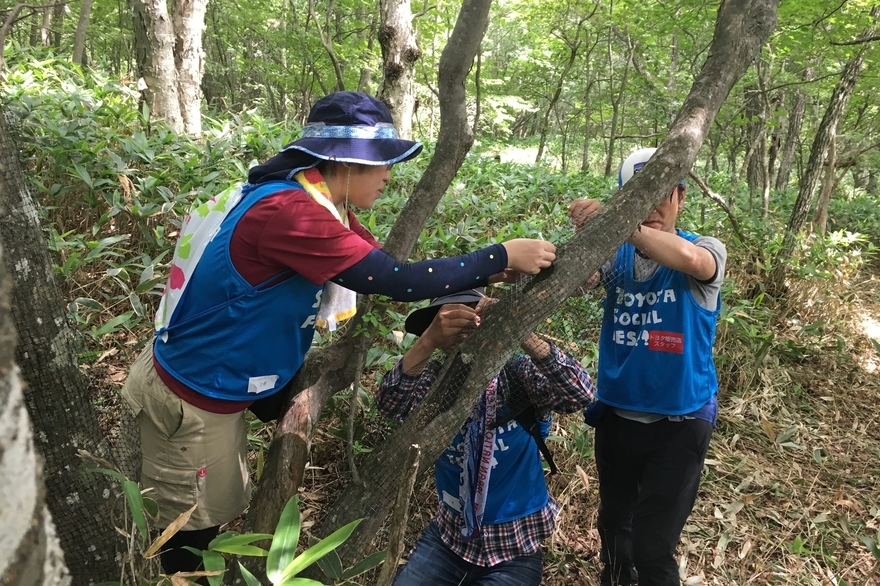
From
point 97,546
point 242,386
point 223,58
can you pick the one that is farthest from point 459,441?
point 223,58

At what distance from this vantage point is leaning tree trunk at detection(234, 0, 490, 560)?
1529mm

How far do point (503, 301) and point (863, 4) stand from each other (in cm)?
520

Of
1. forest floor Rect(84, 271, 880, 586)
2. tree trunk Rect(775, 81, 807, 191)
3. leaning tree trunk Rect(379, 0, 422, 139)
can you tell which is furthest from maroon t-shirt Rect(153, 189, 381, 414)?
tree trunk Rect(775, 81, 807, 191)

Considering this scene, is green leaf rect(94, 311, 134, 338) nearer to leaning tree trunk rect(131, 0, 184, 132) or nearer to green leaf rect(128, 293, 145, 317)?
green leaf rect(128, 293, 145, 317)

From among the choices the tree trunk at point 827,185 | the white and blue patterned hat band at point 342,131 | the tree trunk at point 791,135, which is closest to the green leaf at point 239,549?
the white and blue patterned hat band at point 342,131

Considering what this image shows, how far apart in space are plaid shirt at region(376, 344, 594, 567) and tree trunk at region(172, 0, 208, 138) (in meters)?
4.45

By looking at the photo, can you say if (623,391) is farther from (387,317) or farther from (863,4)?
(863,4)

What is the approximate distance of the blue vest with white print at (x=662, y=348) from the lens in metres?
1.92

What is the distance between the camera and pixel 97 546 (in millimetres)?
1250

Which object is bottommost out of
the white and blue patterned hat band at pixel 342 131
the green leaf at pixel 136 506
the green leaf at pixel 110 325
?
the green leaf at pixel 110 325

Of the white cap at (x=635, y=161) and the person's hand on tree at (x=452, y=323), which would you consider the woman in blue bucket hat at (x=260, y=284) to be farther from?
the white cap at (x=635, y=161)

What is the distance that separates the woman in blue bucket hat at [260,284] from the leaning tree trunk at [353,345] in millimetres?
138

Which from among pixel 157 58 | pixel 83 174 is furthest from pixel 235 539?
pixel 157 58

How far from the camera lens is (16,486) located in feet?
1.56
